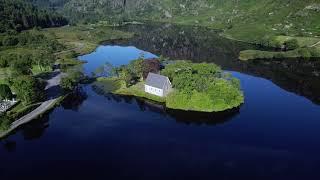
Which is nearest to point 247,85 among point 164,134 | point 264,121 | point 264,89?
point 264,89

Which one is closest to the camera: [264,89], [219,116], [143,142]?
[143,142]

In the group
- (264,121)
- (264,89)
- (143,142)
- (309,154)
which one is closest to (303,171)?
(309,154)

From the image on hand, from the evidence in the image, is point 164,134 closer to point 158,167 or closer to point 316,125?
point 158,167

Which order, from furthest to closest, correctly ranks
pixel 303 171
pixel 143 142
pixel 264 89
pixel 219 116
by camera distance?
pixel 264 89 → pixel 219 116 → pixel 143 142 → pixel 303 171

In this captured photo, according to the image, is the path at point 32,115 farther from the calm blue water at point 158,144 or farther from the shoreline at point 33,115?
the calm blue water at point 158,144

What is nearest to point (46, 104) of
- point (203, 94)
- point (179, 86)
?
point (179, 86)

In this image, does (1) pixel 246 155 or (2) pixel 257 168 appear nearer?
(2) pixel 257 168

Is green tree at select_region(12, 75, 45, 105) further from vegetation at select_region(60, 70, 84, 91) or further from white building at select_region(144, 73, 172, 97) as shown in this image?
white building at select_region(144, 73, 172, 97)

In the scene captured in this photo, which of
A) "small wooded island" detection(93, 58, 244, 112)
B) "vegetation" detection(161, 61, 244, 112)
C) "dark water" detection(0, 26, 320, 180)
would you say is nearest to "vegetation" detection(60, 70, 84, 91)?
"dark water" detection(0, 26, 320, 180)
